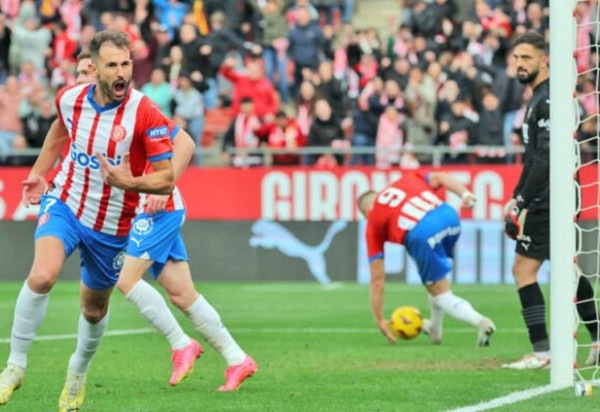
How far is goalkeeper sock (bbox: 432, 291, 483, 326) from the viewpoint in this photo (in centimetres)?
1321

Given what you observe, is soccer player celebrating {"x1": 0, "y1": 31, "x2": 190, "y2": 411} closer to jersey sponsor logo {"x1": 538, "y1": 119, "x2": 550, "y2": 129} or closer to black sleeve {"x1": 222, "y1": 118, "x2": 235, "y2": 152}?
jersey sponsor logo {"x1": 538, "y1": 119, "x2": 550, "y2": 129}

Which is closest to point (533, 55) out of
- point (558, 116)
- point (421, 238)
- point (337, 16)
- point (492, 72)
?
point (558, 116)

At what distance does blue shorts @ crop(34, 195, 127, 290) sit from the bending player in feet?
4.55

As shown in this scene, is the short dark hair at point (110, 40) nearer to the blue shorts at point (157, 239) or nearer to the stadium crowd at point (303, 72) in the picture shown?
the blue shorts at point (157, 239)

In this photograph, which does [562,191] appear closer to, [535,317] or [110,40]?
[535,317]

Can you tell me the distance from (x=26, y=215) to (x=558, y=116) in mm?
14586

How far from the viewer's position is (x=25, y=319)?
334 inches

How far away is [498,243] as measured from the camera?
2184 cm

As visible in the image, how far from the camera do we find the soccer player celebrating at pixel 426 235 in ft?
43.8

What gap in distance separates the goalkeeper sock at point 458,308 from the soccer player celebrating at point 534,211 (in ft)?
5.09

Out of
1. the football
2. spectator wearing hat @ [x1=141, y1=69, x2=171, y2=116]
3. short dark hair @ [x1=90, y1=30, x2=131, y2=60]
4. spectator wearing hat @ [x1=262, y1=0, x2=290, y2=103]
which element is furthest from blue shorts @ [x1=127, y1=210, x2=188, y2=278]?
spectator wearing hat @ [x1=262, y1=0, x2=290, y2=103]

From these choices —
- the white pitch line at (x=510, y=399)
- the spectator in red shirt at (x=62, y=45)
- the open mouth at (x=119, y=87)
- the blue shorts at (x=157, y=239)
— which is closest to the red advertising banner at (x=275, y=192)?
the spectator in red shirt at (x=62, y=45)

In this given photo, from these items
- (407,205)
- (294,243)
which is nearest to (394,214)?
(407,205)

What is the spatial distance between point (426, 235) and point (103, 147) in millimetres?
5633
